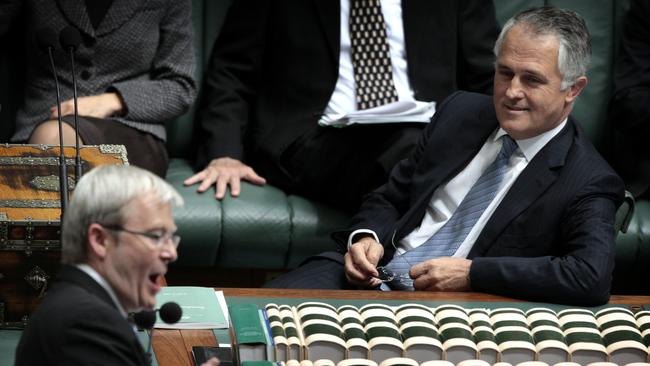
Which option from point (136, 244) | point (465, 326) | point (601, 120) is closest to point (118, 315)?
point (136, 244)

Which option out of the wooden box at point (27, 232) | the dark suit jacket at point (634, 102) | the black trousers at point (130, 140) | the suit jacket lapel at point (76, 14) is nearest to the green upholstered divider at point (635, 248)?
the dark suit jacket at point (634, 102)

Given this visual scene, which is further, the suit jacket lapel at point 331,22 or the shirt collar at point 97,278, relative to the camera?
the suit jacket lapel at point 331,22

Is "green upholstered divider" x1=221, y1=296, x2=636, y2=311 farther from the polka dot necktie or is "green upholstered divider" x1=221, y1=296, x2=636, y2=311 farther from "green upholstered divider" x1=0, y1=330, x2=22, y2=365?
the polka dot necktie

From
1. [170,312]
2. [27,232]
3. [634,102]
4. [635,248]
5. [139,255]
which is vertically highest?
[139,255]

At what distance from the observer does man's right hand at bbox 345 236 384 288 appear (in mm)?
2738

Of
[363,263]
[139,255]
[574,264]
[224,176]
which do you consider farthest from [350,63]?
[139,255]

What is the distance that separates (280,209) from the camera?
3.63 meters

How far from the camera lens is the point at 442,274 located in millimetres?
2621

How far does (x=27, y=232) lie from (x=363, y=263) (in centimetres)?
80

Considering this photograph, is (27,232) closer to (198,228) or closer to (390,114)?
(198,228)

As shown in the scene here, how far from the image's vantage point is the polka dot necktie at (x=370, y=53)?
3768 millimetres

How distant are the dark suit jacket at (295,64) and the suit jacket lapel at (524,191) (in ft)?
3.49

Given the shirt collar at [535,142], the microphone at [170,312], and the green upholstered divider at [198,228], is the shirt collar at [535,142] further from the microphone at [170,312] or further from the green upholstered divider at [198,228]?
the microphone at [170,312]

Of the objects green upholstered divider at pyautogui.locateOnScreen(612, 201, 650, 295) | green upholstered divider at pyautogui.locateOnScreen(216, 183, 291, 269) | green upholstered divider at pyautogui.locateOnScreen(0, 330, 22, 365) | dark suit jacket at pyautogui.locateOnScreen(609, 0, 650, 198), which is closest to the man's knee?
green upholstered divider at pyautogui.locateOnScreen(216, 183, 291, 269)
